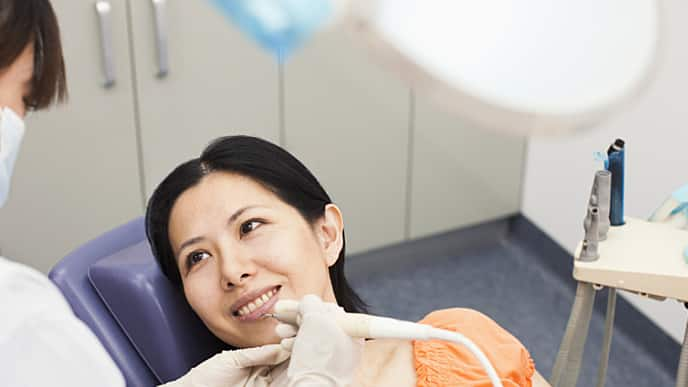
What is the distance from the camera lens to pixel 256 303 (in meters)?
1.35

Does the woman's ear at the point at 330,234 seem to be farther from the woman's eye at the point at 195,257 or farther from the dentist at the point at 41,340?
the dentist at the point at 41,340

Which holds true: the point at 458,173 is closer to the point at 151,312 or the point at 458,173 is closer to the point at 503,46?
the point at 151,312

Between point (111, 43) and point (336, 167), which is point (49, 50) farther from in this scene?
point (336, 167)

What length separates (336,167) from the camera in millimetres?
2785

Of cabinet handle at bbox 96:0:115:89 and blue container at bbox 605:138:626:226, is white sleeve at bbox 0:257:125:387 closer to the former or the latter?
blue container at bbox 605:138:626:226

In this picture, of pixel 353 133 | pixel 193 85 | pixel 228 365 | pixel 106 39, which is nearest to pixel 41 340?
pixel 228 365

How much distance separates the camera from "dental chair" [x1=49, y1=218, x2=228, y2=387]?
4.96 ft

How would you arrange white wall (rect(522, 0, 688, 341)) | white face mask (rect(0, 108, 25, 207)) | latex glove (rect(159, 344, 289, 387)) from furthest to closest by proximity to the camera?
white wall (rect(522, 0, 688, 341))
latex glove (rect(159, 344, 289, 387))
white face mask (rect(0, 108, 25, 207))

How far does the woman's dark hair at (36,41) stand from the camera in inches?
38.3

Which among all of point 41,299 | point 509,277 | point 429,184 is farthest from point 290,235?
point 509,277

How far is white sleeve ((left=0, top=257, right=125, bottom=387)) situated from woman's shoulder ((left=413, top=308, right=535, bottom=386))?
769 mm

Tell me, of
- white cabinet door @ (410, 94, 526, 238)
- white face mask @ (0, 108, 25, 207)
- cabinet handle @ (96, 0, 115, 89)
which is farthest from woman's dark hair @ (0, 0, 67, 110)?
white cabinet door @ (410, 94, 526, 238)

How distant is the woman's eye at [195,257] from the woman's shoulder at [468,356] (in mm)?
404

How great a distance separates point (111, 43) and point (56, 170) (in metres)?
0.40
